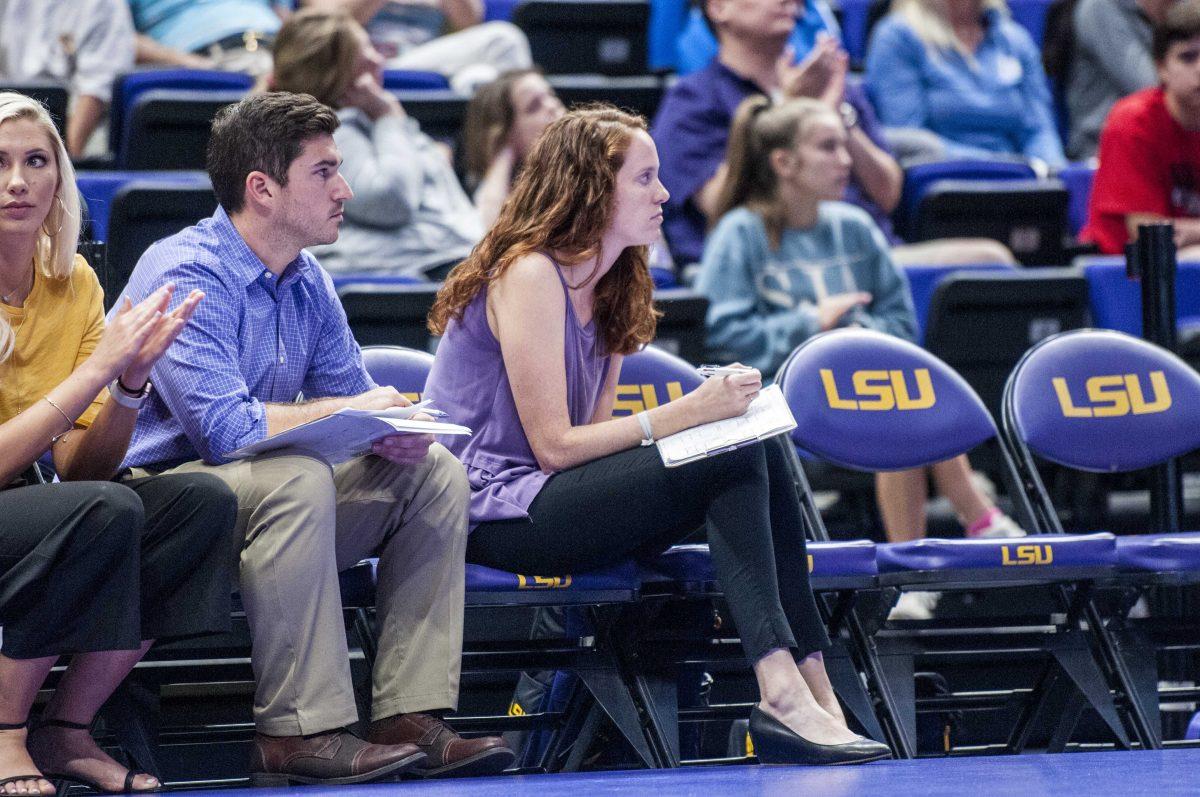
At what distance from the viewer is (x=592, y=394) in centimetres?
310

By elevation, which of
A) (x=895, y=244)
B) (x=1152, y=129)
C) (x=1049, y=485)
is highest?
(x=1152, y=129)

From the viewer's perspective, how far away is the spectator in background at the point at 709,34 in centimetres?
589

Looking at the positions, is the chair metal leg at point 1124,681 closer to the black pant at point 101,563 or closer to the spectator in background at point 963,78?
the black pant at point 101,563

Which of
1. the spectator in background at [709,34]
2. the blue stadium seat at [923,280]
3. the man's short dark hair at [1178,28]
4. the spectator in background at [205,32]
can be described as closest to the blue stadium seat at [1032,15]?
the spectator in background at [709,34]

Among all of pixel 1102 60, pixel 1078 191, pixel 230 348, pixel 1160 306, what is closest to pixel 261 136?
pixel 230 348

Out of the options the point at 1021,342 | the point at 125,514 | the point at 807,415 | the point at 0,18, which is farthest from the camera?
the point at 0,18

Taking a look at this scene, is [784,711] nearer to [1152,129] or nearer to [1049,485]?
[1049,485]

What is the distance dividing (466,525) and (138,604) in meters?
0.57

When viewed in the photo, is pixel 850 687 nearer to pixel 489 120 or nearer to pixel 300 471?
pixel 300 471

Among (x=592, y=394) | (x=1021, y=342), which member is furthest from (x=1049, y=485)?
(x=592, y=394)

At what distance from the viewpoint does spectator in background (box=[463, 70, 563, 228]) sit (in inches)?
190

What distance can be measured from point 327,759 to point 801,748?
745 millimetres

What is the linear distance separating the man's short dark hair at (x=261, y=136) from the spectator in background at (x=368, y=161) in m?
1.49

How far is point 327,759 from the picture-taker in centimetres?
256
